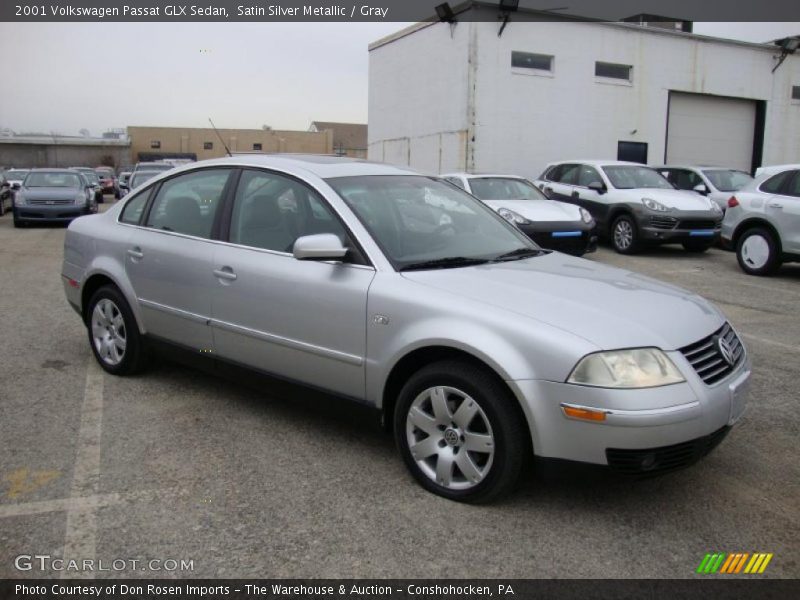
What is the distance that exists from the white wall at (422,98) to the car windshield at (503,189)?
6793mm

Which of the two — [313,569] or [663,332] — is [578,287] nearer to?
[663,332]

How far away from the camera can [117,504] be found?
3277 millimetres

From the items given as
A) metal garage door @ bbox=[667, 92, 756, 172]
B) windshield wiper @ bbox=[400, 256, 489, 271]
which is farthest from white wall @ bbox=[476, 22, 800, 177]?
windshield wiper @ bbox=[400, 256, 489, 271]

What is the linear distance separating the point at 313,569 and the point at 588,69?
19516 mm

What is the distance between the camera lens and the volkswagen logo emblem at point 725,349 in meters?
3.33

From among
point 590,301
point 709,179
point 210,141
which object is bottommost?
point 590,301

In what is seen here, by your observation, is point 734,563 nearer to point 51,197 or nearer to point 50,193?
point 51,197

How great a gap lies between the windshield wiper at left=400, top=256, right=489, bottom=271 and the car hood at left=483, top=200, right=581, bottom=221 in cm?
691

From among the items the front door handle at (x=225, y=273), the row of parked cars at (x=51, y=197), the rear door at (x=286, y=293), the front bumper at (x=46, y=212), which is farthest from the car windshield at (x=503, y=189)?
the front bumper at (x=46, y=212)

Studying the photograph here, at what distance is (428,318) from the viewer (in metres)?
3.32

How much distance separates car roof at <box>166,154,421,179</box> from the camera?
4223 millimetres

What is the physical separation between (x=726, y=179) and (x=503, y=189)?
18.1 feet

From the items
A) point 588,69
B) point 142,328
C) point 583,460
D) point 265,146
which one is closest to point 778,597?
point 583,460
